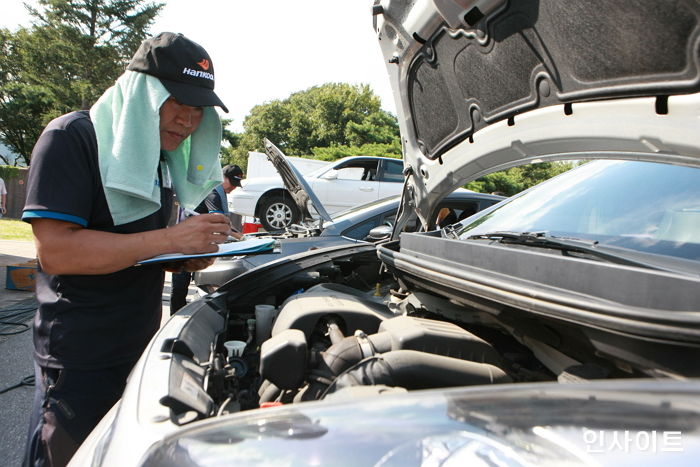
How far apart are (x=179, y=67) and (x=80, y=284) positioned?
81cm

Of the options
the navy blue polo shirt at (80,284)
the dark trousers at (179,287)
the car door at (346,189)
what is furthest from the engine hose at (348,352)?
the car door at (346,189)

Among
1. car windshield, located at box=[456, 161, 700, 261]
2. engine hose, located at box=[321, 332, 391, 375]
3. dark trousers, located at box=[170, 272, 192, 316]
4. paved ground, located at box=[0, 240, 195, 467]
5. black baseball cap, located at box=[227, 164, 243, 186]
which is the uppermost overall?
black baseball cap, located at box=[227, 164, 243, 186]

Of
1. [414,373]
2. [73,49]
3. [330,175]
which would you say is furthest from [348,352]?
[73,49]

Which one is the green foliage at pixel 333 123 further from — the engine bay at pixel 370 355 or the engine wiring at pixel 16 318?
the engine bay at pixel 370 355

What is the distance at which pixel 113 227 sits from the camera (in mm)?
1531

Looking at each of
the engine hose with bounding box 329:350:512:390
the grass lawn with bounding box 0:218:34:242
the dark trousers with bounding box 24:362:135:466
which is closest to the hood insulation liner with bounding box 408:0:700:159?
the engine hose with bounding box 329:350:512:390

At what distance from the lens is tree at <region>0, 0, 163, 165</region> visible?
77.5 feet

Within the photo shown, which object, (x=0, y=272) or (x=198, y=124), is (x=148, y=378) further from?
(x=0, y=272)

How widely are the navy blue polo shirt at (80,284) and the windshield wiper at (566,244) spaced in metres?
1.36

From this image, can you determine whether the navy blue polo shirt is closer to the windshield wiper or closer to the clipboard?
the clipboard

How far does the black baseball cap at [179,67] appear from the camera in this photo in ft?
5.05

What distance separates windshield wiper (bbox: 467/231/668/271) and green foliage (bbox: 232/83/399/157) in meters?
26.3

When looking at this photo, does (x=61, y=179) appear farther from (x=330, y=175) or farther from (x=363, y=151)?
(x=363, y=151)

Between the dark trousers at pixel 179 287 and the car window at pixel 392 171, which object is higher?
the car window at pixel 392 171
